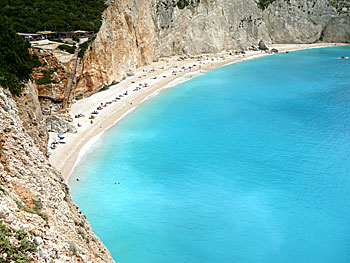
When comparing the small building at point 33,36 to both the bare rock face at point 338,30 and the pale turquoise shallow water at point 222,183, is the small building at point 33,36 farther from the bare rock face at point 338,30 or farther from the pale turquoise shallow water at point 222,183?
the bare rock face at point 338,30

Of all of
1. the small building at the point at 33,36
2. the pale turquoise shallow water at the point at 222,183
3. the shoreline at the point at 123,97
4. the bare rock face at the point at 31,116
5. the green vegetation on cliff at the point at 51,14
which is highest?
the green vegetation on cliff at the point at 51,14

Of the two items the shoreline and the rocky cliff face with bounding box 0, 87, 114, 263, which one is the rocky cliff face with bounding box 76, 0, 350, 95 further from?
the rocky cliff face with bounding box 0, 87, 114, 263

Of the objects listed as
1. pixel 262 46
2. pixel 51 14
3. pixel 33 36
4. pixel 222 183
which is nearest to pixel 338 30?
pixel 262 46

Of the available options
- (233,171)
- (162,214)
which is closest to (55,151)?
(162,214)

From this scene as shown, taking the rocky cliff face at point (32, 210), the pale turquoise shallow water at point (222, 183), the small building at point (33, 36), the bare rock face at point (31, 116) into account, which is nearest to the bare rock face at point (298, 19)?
the pale turquoise shallow water at point (222, 183)

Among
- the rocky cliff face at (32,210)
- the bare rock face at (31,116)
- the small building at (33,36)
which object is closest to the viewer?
the rocky cliff face at (32,210)

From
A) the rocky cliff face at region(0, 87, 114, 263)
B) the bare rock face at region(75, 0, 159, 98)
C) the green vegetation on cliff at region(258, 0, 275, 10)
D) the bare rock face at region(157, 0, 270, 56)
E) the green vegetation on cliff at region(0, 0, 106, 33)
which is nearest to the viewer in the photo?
the rocky cliff face at region(0, 87, 114, 263)

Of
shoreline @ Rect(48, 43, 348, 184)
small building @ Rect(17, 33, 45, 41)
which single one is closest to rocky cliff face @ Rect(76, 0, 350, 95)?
shoreline @ Rect(48, 43, 348, 184)

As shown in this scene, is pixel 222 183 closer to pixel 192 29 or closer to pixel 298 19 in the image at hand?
pixel 192 29
